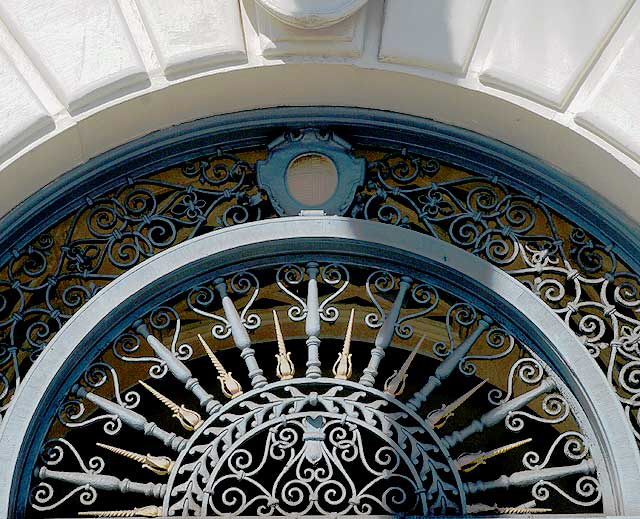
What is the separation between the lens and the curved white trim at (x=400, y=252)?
505cm

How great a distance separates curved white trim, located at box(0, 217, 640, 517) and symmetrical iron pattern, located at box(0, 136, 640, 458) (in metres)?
0.14

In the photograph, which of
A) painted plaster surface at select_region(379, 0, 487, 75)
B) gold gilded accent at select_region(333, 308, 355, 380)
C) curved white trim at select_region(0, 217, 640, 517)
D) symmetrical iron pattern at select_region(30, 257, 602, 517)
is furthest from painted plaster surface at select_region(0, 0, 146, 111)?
gold gilded accent at select_region(333, 308, 355, 380)

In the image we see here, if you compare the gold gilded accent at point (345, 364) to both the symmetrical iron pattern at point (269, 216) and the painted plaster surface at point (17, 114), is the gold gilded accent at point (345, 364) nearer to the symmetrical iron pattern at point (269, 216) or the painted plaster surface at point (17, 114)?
the symmetrical iron pattern at point (269, 216)

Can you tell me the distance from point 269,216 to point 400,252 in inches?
25.5

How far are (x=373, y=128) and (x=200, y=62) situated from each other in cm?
86

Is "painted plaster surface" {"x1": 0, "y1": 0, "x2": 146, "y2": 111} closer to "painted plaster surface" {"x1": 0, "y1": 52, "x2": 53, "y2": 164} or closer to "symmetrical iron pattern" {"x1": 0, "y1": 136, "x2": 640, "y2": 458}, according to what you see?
"painted plaster surface" {"x1": 0, "y1": 52, "x2": 53, "y2": 164}

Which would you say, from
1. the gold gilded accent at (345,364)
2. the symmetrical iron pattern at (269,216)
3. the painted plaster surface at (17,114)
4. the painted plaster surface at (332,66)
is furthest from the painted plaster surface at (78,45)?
the gold gilded accent at (345,364)

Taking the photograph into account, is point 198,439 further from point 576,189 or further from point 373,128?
point 576,189

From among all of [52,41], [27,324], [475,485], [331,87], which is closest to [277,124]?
[331,87]

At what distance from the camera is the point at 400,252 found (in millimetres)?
5438

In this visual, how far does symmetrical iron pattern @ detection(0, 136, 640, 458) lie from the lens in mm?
5473

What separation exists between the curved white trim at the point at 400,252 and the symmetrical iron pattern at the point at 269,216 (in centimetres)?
14

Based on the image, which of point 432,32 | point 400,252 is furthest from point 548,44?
point 400,252

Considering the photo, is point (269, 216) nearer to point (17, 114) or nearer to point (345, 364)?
point (345, 364)
